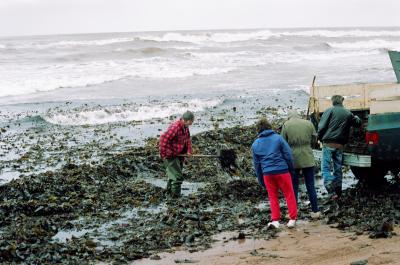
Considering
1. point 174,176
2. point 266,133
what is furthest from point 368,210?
point 174,176

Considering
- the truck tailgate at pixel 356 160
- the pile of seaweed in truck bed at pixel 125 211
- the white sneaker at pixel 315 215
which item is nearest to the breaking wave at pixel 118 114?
the pile of seaweed in truck bed at pixel 125 211

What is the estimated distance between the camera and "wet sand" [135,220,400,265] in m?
6.10

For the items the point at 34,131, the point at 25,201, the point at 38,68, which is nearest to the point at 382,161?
the point at 25,201

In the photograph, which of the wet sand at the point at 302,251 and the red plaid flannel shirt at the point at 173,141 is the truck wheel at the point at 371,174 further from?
the red plaid flannel shirt at the point at 173,141

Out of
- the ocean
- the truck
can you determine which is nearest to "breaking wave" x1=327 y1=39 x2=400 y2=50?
the ocean

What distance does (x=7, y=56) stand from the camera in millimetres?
47250

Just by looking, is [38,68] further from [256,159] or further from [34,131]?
[256,159]

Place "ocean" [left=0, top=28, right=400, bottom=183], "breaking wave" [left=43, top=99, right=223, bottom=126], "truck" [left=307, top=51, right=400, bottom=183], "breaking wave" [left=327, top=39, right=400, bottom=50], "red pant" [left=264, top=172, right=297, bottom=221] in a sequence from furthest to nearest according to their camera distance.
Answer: "breaking wave" [left=327, top=39, right=400, bottom=50] < "breaking wave" [left=43, top=99, right=223, bottom=126] < "ocean" [left=0, top=28, right=400, bottom=183] < "truck" [left=307, top=51, right=400, bottom=183] < "red pant" [left=264, top=172, right=297, bottom=221]

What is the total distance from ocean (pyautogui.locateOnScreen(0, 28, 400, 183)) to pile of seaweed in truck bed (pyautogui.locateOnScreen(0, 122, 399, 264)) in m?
1.81

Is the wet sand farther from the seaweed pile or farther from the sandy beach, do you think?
the seaweed pile

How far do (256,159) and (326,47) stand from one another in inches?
2292

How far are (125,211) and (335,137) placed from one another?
353 cm

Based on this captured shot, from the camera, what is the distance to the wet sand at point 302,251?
20.0 ft

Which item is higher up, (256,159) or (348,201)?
(256,159)
